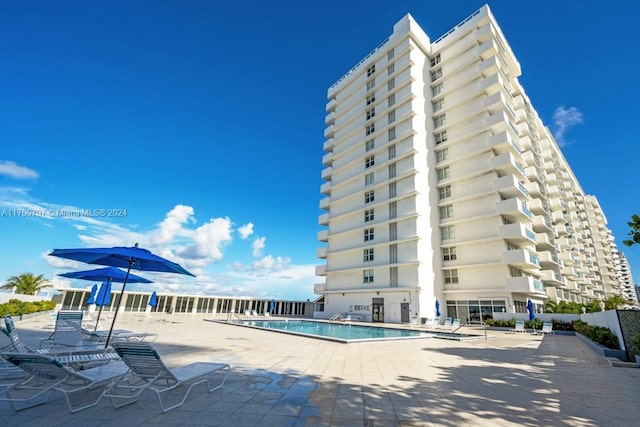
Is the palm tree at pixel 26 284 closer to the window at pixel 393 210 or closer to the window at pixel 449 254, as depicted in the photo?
the window at pixel 393 210

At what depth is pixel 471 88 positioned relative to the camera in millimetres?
32094

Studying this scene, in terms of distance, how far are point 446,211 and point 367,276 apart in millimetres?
10872

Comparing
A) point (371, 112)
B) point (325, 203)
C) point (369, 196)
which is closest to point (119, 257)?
point (369, 196)

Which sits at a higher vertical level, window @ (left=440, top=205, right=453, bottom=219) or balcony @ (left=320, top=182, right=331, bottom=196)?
balcony @ (left=320, top=182, right=331, bottom=196)

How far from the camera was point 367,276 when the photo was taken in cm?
3347

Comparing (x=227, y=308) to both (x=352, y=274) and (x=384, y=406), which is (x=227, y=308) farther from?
(x=384, y=406)

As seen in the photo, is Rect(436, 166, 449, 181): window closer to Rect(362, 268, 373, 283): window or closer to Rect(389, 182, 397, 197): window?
Rect(389, 182, 397, 197): window

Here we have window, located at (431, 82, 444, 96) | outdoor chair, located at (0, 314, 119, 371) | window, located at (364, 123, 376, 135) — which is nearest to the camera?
outdoor chair, located at (0, 314, 119, 371)

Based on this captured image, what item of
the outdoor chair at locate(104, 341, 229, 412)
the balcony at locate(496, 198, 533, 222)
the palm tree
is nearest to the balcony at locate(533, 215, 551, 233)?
the balcony at locate(496, 198, 533, 222)

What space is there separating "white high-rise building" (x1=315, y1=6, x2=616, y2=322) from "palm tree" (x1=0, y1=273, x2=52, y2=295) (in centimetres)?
2835

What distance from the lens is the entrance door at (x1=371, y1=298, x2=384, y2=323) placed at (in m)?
30.8

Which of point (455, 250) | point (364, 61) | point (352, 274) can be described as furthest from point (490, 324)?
point (364, 61)

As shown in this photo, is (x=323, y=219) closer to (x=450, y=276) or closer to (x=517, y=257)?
(x=450, y=276)

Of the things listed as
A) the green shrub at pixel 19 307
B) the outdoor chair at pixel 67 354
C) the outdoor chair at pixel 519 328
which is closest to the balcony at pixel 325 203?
the outdoor chair at pixel 519 328
